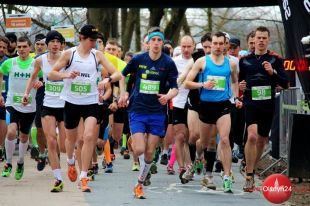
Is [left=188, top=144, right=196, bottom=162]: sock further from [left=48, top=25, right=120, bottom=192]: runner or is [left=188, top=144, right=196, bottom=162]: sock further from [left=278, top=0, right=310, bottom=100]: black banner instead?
[left=278, top=0, right=310, bottom=100]: black banner

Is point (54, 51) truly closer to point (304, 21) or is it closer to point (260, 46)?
point (260, 46)

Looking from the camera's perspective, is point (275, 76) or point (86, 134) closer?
point (86, 134)

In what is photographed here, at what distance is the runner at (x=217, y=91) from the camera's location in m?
12.0

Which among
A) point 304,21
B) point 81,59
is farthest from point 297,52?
point 81,59

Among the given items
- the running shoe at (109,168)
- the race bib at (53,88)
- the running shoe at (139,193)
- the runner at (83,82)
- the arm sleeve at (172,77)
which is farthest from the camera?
the running shoe at (109,168)

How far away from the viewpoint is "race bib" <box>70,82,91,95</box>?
11.5 m

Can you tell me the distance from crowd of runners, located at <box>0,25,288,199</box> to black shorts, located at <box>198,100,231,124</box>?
0.01m

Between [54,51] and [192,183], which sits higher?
[54,51]

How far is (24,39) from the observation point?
14.1 meters

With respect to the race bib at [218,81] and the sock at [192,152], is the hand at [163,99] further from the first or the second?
the sock at [192,152]

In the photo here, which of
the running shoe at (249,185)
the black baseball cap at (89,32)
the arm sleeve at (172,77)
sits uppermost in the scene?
the black baseball cap at (89,32)

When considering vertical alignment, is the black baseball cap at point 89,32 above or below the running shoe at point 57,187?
above

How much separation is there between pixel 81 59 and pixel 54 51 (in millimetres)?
1166

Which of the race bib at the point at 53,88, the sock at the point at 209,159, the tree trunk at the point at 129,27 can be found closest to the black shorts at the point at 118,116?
the race bib at the point at 53,88
